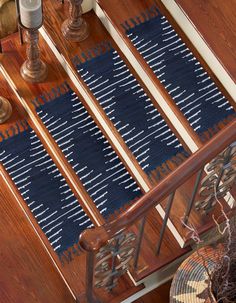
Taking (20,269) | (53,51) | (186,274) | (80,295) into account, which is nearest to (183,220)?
(186,274)

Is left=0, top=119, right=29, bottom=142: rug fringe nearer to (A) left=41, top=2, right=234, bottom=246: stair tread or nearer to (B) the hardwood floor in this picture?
(A) left=41, top=2, right=234, bottom=246: stair tread

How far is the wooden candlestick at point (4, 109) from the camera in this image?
16.0 feet

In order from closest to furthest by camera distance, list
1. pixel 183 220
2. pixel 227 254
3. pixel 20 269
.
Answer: pixel 227 254, pixel 183 220, pixel 20 269

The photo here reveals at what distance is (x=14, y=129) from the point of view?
492 cm

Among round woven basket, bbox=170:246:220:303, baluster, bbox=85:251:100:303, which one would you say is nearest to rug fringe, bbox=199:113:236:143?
round woven basket, bbox=170:246:220:303

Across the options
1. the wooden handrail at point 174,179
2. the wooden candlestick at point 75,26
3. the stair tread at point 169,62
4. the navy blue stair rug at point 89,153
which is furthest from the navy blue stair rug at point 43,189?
the wooden handrail at point 174,179

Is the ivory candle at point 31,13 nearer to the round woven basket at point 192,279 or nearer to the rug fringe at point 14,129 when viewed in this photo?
the rug fringe at point 14,129

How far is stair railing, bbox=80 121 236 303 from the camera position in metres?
3.60

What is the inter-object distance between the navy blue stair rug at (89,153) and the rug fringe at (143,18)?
1.70 feet

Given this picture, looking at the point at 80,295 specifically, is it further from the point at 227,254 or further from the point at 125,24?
the point at 125,24

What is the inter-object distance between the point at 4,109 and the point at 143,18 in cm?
99

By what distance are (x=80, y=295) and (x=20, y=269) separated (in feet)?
1.43

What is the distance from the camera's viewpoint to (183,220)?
14.4ft

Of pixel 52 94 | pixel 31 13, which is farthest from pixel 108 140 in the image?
pixel 31 13
